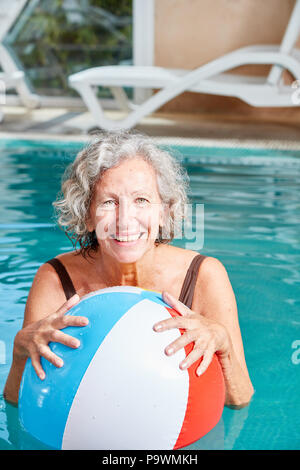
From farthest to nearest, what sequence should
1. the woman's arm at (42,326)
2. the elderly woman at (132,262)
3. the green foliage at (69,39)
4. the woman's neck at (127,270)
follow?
the green foliage at (69,39) → the woman's neck at (127,270) → the elderly woman at (132,262) → the woman's arm at (42,326)

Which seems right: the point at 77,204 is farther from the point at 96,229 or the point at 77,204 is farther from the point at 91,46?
the point at 91,46

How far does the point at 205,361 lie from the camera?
5.61ft

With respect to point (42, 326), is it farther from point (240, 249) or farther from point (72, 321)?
point (240, 249)

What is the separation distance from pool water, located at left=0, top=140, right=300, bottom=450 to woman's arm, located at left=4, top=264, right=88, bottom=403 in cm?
23

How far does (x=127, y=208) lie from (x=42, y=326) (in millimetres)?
447

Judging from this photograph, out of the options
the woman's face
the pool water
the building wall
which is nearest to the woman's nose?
the woman's face

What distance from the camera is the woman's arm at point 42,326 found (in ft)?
5.51

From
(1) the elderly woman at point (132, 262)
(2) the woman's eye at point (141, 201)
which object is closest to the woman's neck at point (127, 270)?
(1) the elderly woman at point (132, 262)

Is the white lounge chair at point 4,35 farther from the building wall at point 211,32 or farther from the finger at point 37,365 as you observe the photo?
the finger at point 37,365

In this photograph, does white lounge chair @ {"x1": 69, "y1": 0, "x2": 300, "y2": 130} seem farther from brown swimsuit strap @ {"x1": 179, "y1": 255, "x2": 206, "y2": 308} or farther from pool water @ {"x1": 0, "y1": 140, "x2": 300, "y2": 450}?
brown swimsuit strap @ {"x1": 179, "y1": 255, "x2": 206, "y2": 308}

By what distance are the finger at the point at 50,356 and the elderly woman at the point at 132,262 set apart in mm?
21

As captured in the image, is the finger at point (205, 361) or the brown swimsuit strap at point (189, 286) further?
the brown swimsuit strap at point (189, 286)

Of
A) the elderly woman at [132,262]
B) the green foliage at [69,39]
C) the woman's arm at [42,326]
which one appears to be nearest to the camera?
the woman's arm at [42,326]

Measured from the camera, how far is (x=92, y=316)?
172 cm
